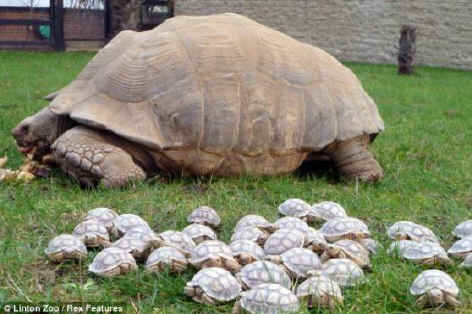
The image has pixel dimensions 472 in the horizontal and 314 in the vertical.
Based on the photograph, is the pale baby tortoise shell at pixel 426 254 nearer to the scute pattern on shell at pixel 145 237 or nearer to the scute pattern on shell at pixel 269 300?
the scute pattern on shell at pixel 269 300

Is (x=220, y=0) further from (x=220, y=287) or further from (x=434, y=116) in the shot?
(x=220, y=287)

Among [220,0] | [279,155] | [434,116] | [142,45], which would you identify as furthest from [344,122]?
[220,0]

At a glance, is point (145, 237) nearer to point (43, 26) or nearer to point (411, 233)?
point (411, 233)

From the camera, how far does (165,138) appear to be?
3.92 m

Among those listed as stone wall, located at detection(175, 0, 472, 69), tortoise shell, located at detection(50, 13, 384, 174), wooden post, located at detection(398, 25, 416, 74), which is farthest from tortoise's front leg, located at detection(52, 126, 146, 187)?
stone wall, located at detection(175, 0, 472, 69)

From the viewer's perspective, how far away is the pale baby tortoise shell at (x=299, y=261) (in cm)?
245

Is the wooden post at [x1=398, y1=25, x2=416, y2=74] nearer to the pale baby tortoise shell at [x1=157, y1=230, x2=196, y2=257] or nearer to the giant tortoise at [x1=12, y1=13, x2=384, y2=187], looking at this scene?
the giant tortoise at [x1=12, y1=13, x2=384, y2=187]

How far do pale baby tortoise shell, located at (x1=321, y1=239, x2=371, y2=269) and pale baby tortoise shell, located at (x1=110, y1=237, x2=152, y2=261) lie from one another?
72 centimetres

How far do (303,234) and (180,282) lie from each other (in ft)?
2.09

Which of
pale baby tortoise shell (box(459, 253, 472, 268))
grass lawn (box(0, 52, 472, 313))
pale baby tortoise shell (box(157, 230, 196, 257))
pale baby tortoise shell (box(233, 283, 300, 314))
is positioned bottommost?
grass lawn (box(0, 52, 472, 313))

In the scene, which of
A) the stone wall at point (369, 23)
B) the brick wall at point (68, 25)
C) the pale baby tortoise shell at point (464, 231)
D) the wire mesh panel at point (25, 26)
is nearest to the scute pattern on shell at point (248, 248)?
the pale baby tortoise shell at point (464, 231)

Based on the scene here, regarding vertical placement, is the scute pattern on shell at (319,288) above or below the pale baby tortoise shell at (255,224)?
above

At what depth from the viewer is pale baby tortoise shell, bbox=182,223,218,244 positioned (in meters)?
2.84

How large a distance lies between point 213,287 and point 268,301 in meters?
0.24
